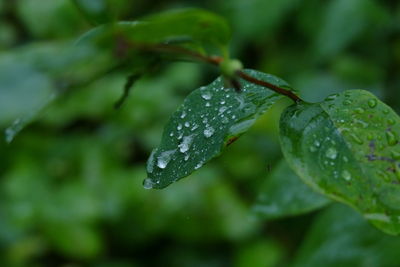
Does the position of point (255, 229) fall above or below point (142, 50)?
below

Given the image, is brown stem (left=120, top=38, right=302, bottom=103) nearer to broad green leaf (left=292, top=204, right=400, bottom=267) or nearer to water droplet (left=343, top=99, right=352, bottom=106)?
water droplet (left=343, top=99, right=352, bottom=106)

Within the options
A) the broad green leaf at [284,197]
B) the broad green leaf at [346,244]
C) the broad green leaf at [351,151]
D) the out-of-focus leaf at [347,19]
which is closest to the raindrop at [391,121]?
the broad green leaf at [351,151]

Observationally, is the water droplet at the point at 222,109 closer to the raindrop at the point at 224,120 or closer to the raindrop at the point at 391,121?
the raindrop at the point at 224,120

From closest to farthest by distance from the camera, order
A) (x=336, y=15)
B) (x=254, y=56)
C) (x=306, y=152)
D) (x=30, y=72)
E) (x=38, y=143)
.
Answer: (x=306, y=152) < (x=30, y=72) < (x=336, y=15) < (x=38, y=143) < (x=254, y=56)

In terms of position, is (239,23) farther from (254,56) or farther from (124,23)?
(124,23)

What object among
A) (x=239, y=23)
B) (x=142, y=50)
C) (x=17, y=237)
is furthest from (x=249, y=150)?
(x=142, y=50)

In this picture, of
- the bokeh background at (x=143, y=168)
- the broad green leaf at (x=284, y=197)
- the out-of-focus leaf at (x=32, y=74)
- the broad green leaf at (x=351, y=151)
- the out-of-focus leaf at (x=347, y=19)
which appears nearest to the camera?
the broad green leaf at (x=351, y=151)
